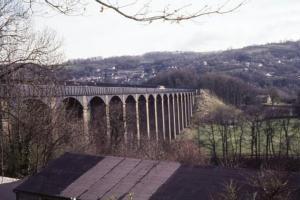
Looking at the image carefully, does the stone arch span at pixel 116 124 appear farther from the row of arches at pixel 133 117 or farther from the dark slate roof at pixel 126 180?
A: the dark slate roof at pixel 126 180

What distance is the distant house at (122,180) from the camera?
1173cm

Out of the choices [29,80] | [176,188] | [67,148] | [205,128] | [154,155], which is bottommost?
[205,128]

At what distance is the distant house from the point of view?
1173 cm

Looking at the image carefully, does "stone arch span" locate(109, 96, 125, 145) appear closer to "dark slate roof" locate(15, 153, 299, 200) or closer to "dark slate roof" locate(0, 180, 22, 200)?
"dark slate roof" locate(0, 180, 22, 200)

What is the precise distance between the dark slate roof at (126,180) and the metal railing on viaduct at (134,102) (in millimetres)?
2640

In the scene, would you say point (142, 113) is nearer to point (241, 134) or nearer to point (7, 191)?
point (241, 134)

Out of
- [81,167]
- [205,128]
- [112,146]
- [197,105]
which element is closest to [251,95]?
[197,105]

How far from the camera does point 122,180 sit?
41.8 feet

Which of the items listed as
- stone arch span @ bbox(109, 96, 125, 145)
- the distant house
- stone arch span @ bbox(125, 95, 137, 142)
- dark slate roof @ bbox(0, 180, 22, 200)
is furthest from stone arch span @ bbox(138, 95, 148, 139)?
the distant house

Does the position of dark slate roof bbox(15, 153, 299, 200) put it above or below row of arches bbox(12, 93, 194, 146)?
above

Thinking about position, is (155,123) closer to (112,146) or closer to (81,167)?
(112,146)

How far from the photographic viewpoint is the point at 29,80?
8.20 m

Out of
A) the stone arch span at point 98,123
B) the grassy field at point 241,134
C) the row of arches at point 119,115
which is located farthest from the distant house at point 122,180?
the grassy field at point 241,134

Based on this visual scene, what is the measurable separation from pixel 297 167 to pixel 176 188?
2560cm
